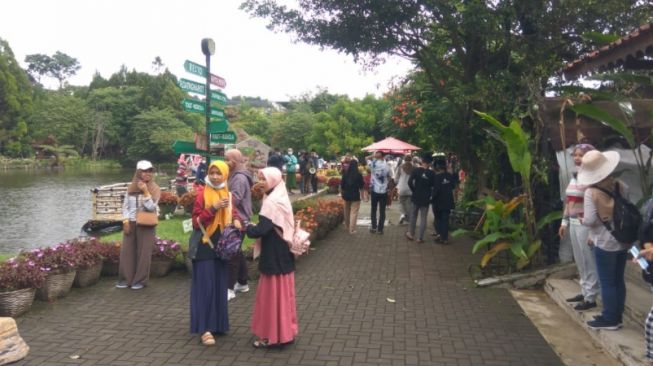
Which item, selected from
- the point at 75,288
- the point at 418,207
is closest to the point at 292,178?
the point at 418,207

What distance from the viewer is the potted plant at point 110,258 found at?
7.26m

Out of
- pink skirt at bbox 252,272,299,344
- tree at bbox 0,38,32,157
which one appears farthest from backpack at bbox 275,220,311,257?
tree at bbox 0,38,32,157

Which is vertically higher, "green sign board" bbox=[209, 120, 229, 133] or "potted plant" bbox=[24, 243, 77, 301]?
"green sign board" bbox=[209, 120, 229, 133]

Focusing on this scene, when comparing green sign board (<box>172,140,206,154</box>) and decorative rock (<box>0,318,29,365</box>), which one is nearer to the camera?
decorative rock (<box>0,318,29,365</box>)

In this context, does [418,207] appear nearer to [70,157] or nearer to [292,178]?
[292,178]

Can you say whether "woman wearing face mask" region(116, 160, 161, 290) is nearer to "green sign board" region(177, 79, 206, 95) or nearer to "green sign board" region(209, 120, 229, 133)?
"green sign board" region(177, 79, 206, 95)

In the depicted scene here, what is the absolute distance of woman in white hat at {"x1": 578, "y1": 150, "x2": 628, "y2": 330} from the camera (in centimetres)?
455

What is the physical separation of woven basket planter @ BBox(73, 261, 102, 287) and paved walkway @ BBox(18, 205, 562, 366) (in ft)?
0.49

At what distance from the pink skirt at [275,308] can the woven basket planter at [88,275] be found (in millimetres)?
3234

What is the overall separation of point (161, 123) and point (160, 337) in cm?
5193

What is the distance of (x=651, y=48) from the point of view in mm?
5184

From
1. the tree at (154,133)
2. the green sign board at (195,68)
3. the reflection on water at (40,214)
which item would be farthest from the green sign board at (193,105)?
the tree at (154,133)

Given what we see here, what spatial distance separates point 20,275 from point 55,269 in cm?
51

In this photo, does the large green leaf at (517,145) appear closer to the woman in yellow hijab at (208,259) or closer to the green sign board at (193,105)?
the woman in yellow hijab at (208,259)
